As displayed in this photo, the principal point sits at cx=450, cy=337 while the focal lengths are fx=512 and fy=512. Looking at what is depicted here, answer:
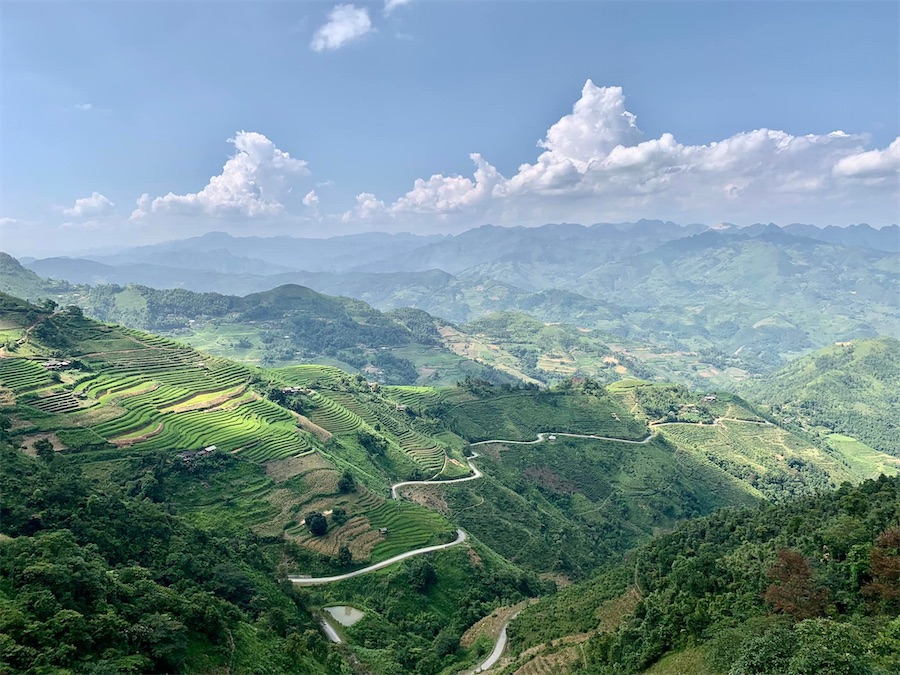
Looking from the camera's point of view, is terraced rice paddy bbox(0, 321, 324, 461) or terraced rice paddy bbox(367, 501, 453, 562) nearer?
terraced rice paddy bbox(367, 501, 453, 562)

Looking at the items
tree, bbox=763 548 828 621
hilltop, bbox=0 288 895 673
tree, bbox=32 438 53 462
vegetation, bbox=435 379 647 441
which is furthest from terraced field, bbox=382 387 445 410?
tree, bbox=763 548 828 621

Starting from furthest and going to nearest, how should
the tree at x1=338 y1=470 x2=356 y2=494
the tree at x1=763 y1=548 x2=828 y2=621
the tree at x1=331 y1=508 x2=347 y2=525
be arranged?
the tree at x1=338 y1=470 x2=356 y2=494
the tree at x1=331 y1=508 x2=347 y2=525
the tree at x1=763 y1=548 x2=828 y2=621

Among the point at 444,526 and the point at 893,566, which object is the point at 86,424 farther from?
the point at 893,566

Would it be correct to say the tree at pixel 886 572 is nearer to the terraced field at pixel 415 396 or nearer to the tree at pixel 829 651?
the tree at pixel 829 651

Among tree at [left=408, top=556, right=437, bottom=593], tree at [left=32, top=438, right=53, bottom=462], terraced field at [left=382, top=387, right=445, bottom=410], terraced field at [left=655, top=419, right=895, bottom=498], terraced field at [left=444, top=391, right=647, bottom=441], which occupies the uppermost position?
tree at [left=32, top=438, right=53, bottom=462]

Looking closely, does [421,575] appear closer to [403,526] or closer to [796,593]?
[403,526]

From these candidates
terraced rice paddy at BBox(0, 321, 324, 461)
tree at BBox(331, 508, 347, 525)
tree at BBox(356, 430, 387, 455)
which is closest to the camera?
tree at BBox(331, 508, 347, 525)

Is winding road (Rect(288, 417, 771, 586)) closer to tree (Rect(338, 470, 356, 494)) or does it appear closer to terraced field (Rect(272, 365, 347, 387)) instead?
tree (Rect(338, 470, 356, 494))
